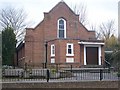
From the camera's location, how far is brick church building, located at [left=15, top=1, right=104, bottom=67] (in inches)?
1252

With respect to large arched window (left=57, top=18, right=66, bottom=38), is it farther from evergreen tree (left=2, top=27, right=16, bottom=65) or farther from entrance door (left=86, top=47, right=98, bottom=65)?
evergreen tree (left=2, top=27, right=16, bottom=65)

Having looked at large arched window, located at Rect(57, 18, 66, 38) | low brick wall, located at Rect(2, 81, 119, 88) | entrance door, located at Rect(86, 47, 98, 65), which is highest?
large arched window, located at Rect(57, 18, 66, 38)

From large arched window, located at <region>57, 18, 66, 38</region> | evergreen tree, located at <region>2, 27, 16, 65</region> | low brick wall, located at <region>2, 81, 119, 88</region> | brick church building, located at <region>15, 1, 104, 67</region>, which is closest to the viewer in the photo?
low brick wall, located at <region>2, 81, 119, 88</region>

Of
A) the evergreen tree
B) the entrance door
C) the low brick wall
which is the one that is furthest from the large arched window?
the low brick wall

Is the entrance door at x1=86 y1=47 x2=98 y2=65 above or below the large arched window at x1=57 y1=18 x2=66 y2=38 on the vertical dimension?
below

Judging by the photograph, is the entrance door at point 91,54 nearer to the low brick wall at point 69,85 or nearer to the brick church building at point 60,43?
the brick church building at point 60,43

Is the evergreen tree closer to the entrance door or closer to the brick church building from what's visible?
the brick church building

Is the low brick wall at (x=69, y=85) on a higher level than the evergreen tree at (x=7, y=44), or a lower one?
lower

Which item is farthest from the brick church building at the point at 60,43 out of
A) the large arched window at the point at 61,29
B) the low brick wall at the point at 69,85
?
the low brick wall at the point at 69,85

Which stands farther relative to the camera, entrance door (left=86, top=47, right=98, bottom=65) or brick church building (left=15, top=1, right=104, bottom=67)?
entrance door (left=86, top=47, right=98, bottom=65)

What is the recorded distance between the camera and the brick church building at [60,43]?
31797 millimetres

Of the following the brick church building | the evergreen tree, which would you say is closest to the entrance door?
the brick church building

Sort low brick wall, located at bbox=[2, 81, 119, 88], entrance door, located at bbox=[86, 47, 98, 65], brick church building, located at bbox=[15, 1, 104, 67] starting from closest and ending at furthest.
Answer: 1. low brick wall, located at bbox=[2, 81, 119, 88]
2. brick church building, located at bbox=[15, 1, 104, 67]
3. entrance door, located at bbox=[86, 47, 98, 65]

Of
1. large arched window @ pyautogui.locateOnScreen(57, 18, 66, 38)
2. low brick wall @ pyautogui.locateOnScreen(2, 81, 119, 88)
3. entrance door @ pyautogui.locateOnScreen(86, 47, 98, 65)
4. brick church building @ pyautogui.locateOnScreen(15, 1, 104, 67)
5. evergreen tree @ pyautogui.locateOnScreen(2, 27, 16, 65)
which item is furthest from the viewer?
large arched window @ pyautogui.locateOnScreen(57, 18, 66, 38)
